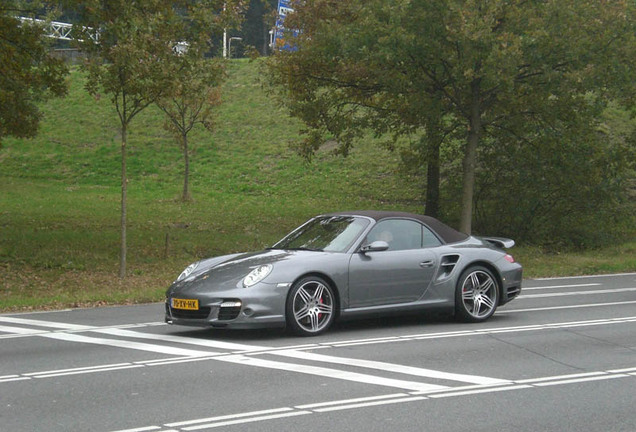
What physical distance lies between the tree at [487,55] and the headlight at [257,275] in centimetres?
1055

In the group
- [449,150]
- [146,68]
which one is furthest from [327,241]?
[449,150]

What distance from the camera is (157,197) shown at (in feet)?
A: 112

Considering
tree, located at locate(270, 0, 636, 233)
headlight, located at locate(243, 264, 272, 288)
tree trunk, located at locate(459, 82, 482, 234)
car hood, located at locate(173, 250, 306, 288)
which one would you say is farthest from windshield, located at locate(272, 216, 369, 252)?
tree trunk, located at locate(459, 82, 482, 234)

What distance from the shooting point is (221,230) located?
25.2 meters

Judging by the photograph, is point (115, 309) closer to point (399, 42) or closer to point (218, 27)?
point (218, 27)

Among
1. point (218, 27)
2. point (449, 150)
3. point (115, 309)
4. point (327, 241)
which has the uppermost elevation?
point (218, 27)

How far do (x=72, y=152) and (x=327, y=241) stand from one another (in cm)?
3403

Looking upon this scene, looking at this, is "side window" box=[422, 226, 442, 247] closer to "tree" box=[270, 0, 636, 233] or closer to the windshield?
the windshield

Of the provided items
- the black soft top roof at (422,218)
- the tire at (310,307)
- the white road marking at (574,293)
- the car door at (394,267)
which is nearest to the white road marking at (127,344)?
the tire at (310,307)

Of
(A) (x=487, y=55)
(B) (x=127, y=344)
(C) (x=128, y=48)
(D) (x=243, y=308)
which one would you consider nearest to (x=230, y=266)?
(D) (x=243, y=308)

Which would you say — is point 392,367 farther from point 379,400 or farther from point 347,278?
point 347,278

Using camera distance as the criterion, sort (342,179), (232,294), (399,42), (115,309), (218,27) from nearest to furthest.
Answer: (232,294) < (115,309) < (218,27) < (399,42) < (342,179)

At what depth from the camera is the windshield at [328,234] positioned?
1070 centimetres

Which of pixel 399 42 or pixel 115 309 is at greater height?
pixel 399 42
